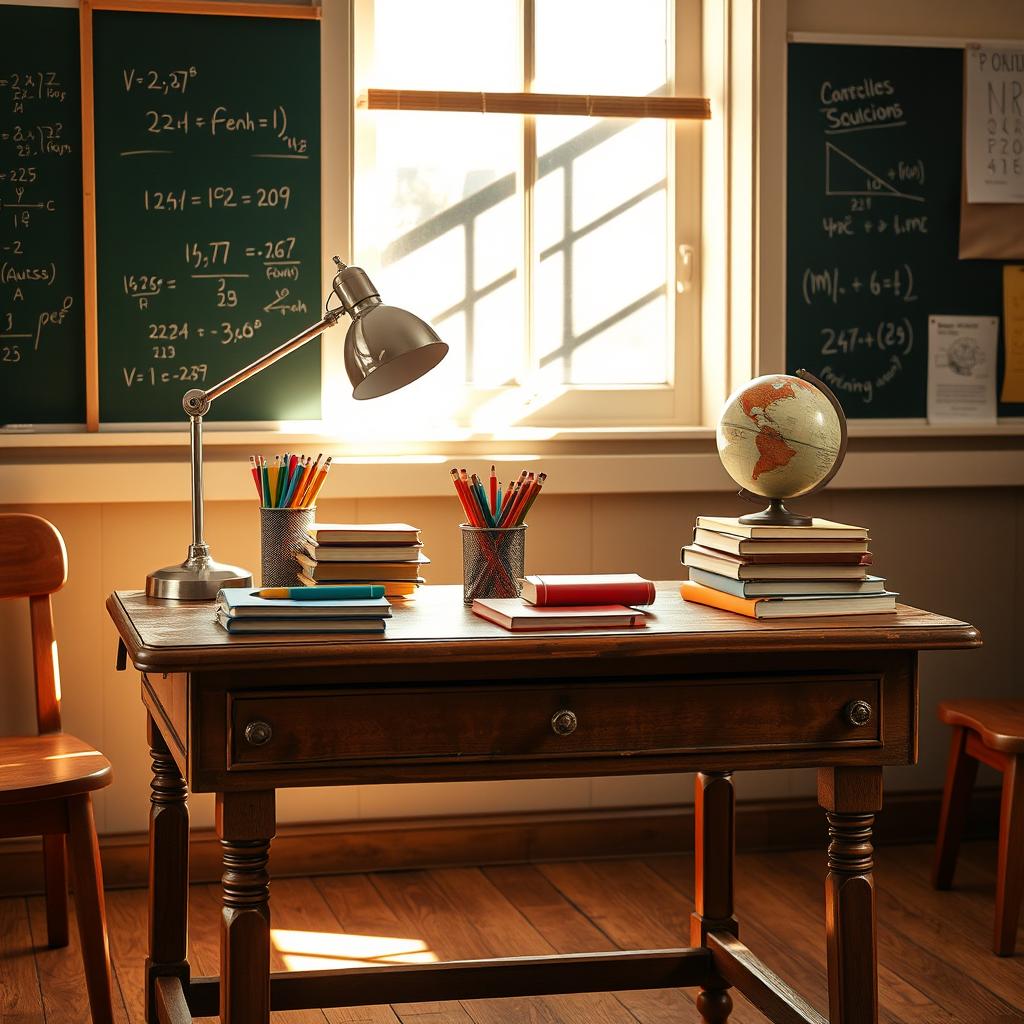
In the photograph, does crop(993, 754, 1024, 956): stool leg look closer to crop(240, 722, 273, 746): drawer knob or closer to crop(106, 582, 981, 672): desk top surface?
crop(106, 582, 981, 672): desk top surface

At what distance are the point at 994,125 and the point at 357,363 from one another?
2017 millimetres

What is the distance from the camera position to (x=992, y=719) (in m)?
3.04

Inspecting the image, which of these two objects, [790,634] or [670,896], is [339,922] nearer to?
[670,896]

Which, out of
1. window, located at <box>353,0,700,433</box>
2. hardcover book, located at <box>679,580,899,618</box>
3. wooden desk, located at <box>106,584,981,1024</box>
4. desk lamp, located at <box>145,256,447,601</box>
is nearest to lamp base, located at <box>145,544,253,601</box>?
desk lamp, located at <box>145,256,447,601</box>

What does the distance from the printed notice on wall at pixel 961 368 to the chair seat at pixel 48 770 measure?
2.08 m

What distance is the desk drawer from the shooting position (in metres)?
1.83

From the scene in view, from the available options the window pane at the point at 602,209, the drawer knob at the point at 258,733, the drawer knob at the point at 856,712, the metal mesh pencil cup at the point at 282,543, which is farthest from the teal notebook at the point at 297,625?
the window pane at the point at 602,209

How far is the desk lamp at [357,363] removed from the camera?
2148 millimetres

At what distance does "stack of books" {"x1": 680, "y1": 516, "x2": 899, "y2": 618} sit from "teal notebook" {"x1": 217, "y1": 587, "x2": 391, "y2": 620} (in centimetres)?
50

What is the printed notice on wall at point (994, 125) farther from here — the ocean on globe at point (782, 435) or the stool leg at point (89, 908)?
the stool leg at point (89, 908)

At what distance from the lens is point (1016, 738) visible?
9.49ft

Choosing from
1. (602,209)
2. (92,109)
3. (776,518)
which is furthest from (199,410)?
(602,209)

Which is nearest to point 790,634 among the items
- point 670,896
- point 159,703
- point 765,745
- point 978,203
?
point 765,745

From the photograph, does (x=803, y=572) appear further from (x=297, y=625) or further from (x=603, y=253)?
(x=603, y=253)
